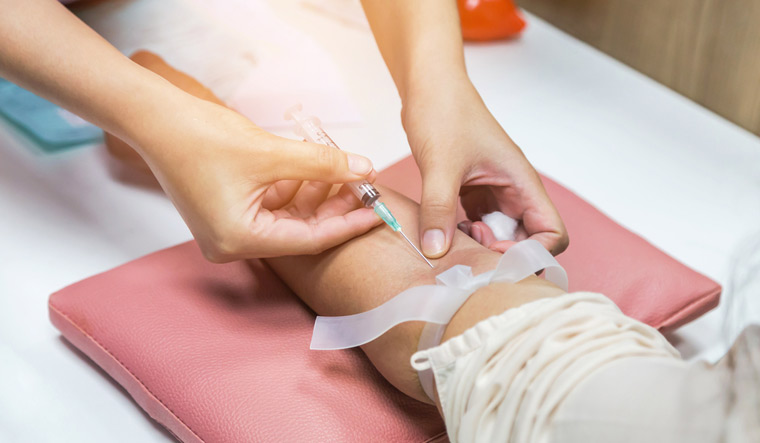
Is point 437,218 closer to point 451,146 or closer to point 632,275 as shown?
point 451,146

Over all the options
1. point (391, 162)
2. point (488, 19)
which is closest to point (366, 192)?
point (391, 162)

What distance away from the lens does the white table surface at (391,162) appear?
103 centimetres

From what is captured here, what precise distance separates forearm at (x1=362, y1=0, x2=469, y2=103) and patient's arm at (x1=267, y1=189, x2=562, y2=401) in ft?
0.62

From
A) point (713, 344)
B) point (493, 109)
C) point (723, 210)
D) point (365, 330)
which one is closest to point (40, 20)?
point (365, 330)

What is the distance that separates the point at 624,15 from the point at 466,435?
1.24 meters

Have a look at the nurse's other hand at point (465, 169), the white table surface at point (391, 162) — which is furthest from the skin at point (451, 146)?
the white table surface at point (391, 162)

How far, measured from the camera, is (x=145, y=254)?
1234 millimetres

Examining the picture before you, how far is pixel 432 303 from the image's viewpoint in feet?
2.65

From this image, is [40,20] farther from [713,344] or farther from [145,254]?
[713,344]

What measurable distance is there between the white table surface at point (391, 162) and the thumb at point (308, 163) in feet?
1.16

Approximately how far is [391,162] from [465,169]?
45 cm

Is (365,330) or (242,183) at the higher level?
(242,183)

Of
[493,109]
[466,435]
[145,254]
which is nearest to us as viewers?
[466,435]

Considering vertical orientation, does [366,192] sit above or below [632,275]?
above
